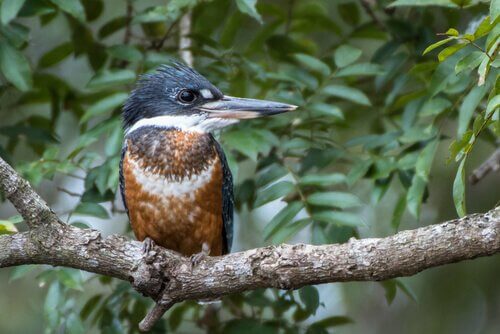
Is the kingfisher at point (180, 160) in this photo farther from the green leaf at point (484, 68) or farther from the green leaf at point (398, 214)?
the green leaf at point (484, 68)

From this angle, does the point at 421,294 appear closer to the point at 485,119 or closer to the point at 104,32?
the point at 104,32

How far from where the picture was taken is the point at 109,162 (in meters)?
4.05

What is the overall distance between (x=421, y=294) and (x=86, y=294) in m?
2.45

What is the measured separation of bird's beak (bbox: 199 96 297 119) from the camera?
157 inches

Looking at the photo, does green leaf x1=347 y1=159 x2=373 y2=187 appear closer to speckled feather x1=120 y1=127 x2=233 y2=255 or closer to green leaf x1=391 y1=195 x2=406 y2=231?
green leaf x1=391 y1=195 x2=406 y2=231

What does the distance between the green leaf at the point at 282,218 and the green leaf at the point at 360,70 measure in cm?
76

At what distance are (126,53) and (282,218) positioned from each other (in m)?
1.27

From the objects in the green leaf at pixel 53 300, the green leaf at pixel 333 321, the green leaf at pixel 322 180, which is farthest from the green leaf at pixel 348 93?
the green leaf at pixel 53 300

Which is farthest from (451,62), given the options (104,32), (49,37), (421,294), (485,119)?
(49,37)

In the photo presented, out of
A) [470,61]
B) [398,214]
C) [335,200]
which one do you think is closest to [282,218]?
[335,200]

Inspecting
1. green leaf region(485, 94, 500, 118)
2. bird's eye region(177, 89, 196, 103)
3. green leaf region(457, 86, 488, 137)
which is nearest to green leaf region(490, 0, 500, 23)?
green leaf region(485, 94, 500, 118)

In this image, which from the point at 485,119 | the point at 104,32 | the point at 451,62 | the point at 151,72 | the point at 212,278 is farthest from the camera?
the point at 104,32

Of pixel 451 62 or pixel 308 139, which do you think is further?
pixel 308 139

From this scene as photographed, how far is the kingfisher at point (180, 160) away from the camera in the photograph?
3.90 m
